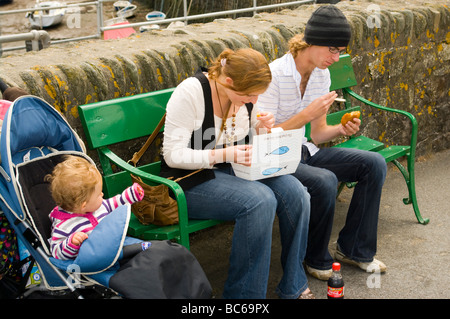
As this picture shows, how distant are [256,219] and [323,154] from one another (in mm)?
1042

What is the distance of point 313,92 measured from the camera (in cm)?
403

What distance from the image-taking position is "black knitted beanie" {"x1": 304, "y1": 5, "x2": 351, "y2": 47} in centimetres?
380

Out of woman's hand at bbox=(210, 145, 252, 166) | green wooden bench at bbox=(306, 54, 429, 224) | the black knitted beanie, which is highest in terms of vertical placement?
the black knitted beanie

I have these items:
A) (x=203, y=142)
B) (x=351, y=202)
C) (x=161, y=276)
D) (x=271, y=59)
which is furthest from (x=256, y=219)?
(x=271, y=59)

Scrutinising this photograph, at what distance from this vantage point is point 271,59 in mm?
4691

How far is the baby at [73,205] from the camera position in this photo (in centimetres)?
286

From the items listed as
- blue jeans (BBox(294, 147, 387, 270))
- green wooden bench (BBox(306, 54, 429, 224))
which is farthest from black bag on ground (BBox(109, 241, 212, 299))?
green wooden bench (BBox(306, 54, 429, 224))

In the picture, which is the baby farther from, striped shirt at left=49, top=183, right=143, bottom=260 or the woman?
the woman

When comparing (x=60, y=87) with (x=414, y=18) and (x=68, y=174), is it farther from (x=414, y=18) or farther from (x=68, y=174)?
(x=414, y=18)

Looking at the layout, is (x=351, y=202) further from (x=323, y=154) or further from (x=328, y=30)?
(x=328, y=30)

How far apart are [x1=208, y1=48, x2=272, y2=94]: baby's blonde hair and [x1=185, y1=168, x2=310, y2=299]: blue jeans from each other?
485 mm

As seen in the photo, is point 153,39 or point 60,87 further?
point 153,39

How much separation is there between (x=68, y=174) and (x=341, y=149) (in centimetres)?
190
